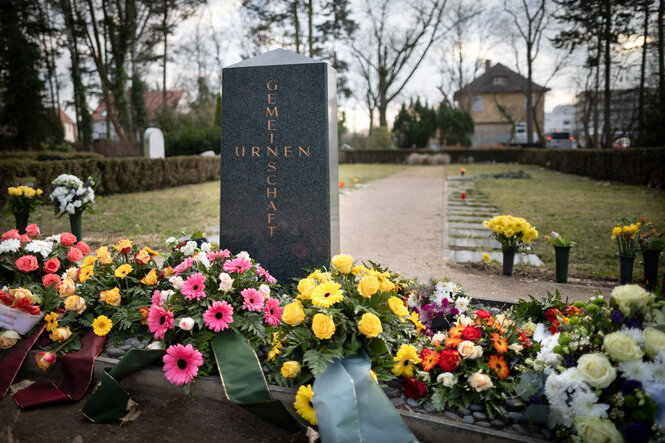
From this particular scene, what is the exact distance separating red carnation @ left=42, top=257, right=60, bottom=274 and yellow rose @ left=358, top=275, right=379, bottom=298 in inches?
88.5

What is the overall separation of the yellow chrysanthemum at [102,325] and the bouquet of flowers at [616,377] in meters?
2.46

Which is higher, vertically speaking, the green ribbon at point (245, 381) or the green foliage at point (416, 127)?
the green foliage at point (416, 127)

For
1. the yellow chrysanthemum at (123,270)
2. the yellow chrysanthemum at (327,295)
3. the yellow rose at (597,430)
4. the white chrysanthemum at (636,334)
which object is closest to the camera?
the yellow rose at (597,430)

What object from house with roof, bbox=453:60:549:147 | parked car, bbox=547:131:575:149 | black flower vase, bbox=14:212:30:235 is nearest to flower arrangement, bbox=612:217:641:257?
black flower vase, bbox=14:212:30:235

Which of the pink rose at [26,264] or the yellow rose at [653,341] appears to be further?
the pink rose at [26,264]

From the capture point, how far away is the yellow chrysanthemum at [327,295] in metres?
2.29

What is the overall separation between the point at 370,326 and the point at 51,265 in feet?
7.85

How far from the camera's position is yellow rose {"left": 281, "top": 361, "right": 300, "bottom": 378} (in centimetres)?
220

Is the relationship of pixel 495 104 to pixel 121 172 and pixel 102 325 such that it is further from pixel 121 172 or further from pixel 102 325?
pixel 102 325

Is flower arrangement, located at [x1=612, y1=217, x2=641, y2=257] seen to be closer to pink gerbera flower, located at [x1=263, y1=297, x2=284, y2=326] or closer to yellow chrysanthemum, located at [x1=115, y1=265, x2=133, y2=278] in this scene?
pink gerbera flower, located at [x1=263, y1=297, x2=284, y2=326]

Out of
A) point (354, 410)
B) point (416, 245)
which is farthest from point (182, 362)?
point (416, 245)

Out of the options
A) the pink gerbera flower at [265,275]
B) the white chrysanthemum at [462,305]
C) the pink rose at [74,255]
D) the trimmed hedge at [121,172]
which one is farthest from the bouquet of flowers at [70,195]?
the white chrysanthemum at [462,305]

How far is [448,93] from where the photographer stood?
38969mm

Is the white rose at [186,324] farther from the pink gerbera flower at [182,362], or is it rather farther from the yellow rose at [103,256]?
the yellow rose at [103,256]
